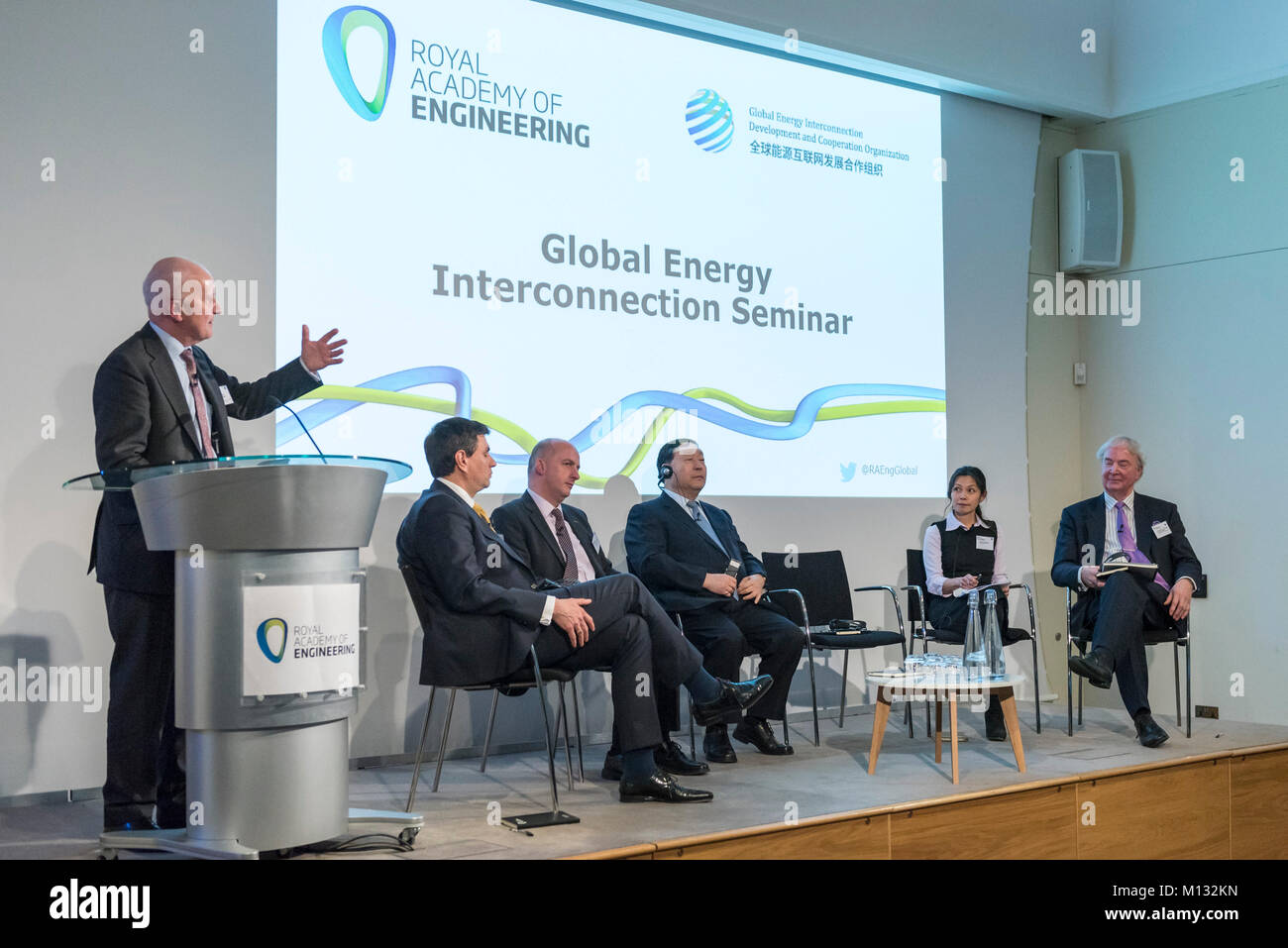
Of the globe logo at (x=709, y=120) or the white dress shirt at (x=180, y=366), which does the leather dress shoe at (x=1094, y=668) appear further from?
the white dress shirt at (x=180, y=366)

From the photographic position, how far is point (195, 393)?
3473mm

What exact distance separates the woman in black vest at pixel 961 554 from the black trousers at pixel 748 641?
0.74m

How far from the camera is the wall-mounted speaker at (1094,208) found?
693 cm

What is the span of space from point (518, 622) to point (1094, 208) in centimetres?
478

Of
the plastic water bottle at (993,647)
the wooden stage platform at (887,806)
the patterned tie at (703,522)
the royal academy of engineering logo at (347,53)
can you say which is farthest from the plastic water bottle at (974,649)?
the royal academy of engineering logo at (347,53)

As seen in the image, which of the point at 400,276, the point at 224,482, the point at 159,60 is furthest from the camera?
the point at 400,276

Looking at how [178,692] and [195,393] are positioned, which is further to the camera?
[195,393]

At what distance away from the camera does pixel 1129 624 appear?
4.86m

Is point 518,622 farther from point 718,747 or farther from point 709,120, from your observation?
point 709,120

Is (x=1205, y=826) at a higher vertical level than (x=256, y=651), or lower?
lower

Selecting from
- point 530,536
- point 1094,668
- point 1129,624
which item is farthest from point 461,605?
point 1129,624

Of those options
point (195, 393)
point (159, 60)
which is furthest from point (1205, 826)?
point (159, 60)
